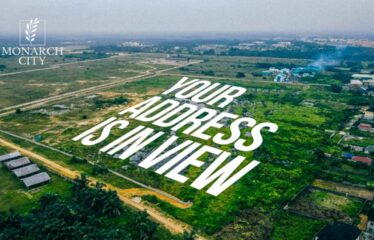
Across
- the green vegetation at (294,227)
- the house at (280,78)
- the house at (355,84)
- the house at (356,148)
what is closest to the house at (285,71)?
the house at (280,78)

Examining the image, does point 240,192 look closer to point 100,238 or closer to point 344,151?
point 100,238

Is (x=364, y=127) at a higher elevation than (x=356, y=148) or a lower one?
higher

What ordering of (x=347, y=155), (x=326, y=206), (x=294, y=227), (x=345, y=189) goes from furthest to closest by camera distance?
(x=347, y=155) < (x=345, y=189) < (x=326, y=206) < (x=294, y=227)

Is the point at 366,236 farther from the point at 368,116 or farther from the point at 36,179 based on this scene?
the point at 368,116

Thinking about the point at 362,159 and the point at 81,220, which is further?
the point at 362,159

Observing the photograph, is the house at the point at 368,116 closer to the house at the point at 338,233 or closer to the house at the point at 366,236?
the house at the point at 366,236

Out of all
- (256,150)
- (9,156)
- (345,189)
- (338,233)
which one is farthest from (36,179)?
(345,189)
